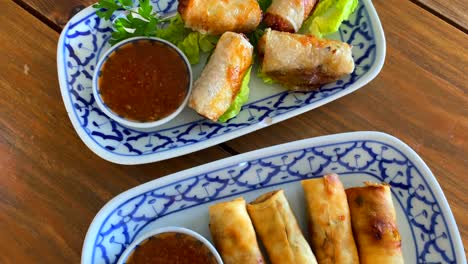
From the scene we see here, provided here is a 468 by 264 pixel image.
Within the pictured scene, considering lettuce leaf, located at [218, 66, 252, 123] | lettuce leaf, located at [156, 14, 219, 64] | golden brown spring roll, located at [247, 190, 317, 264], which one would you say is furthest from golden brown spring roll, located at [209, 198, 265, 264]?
lettuce leaf, located at [156, 14, 219, 64]

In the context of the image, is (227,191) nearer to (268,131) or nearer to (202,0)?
(268,131)

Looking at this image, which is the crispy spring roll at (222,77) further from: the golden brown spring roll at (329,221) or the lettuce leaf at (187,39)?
the golden brown spring roll at (329,221)

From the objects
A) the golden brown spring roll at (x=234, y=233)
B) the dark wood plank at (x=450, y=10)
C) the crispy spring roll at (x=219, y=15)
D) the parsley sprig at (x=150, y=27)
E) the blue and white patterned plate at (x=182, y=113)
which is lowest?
the golden brown spring roll at (x=234, y=233)

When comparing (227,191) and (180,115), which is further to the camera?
(180,115)

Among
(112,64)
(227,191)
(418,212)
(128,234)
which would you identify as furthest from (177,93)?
(418,212)

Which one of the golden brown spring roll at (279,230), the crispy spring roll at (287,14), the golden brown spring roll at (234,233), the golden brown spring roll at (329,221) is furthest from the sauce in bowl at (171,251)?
the crispy spring roll at (287,14)
